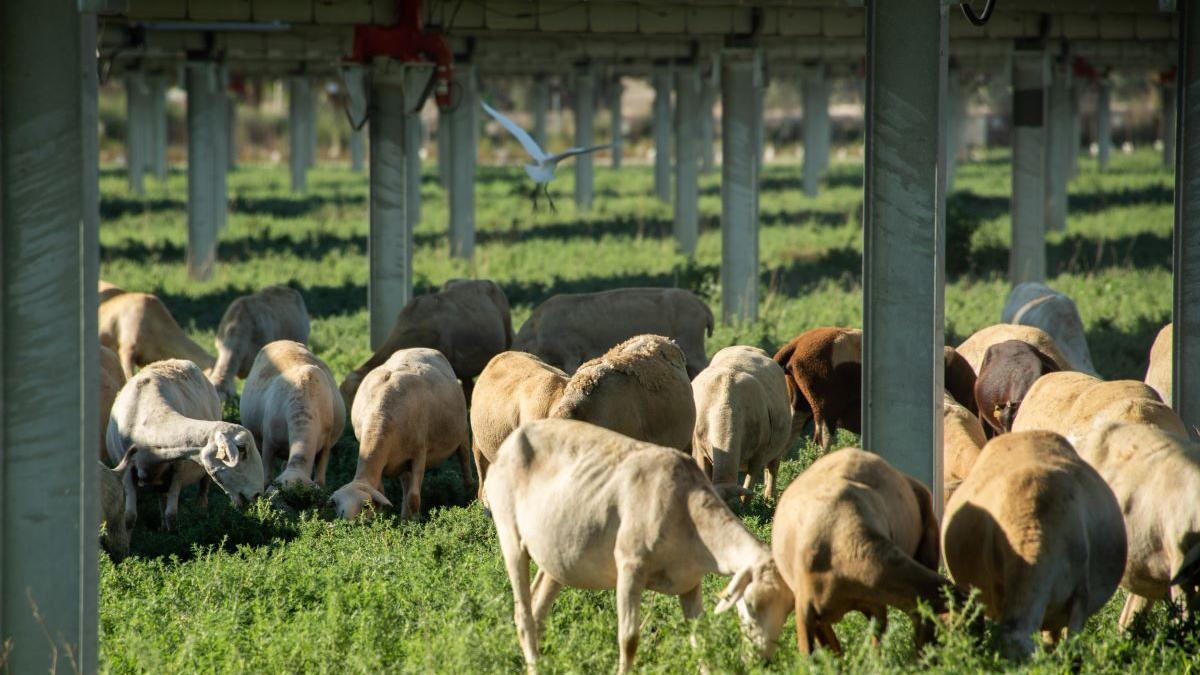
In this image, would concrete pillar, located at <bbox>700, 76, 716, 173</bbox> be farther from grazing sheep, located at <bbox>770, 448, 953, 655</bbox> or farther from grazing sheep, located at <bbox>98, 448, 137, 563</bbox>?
grazing sheep, located at <bbox>770, 448, 953, 655</bbox>

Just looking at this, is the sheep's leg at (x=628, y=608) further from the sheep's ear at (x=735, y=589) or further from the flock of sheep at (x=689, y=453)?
the sheep's ear at (x=735, y=589)

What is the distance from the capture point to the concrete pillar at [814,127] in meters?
44.5

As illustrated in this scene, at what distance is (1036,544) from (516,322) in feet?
48.9

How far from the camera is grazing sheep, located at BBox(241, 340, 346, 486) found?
43.3 ft

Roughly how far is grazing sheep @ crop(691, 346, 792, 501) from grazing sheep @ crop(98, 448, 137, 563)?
444cm

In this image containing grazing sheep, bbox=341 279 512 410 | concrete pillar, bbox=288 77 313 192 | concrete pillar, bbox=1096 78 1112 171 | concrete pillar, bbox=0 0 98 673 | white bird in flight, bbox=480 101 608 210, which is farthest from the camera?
concrete pillar, bbox=1096 78 1112 171

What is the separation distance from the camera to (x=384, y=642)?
28.8 ft

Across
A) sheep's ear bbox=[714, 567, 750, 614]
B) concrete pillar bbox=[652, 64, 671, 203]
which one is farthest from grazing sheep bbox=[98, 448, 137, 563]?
concrete pillar bbox=[652, 64, 671, 203]

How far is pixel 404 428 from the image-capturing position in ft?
42.8

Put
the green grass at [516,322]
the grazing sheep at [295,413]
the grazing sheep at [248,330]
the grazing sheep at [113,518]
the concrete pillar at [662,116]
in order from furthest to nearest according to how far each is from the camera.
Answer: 1. the concrete pillar at [662,116]
2. the grazing sheep at [248,330]
3. the grazing sheep at [295,413]
4. the grazing sheep at [113,518]
5. the green grass at [516,322]

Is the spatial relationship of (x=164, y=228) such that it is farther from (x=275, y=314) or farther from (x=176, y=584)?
(x=176, y=584)

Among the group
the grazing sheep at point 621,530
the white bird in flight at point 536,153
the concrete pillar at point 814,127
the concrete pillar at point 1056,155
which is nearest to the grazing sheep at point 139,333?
the white bird in flight at point 536,153

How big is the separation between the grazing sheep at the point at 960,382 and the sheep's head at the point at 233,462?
6.03 m

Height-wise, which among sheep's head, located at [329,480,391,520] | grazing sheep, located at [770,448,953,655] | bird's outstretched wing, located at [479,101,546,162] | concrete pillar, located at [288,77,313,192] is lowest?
sheep's head, located at [329,480,391,520]
